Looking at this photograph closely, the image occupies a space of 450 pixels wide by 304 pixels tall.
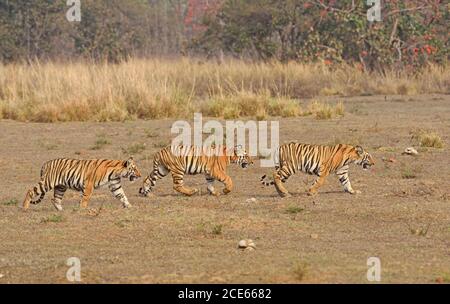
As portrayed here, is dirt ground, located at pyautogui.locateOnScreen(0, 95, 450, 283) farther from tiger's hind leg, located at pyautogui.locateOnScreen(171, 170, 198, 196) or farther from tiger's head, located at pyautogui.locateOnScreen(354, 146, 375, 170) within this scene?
tiger's head, located at pyautogui.locateOnScreen(354, 146, 375, 170)

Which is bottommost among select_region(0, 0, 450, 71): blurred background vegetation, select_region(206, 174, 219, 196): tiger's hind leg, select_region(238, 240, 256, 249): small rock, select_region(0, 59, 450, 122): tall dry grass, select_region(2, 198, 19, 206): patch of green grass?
select_region(2, 198, 19, 206): patch of green grass

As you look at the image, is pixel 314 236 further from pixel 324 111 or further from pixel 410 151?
pixel 324 111

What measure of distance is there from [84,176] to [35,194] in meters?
0.63

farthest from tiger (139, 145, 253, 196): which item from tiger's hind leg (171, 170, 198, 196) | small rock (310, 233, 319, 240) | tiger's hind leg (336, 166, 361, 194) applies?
small rock (310, 233, 319, 240)

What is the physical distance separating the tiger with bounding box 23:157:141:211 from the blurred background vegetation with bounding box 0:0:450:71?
15599mm

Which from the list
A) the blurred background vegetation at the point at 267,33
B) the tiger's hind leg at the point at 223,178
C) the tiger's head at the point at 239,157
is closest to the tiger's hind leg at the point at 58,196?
the tiger's hind leg at the point at 223,178

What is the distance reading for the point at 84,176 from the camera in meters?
12.5

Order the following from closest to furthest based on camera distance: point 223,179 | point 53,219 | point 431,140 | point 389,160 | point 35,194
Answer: point 53,219
point 35,194
point 223,179
point 389,160
point 431,140

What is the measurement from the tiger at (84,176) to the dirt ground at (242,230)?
20 cm

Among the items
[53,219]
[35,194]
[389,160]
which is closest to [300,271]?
[53,219]

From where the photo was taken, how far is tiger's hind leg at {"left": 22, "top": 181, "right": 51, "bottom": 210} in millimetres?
12602

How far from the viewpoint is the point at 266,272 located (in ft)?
29.7
